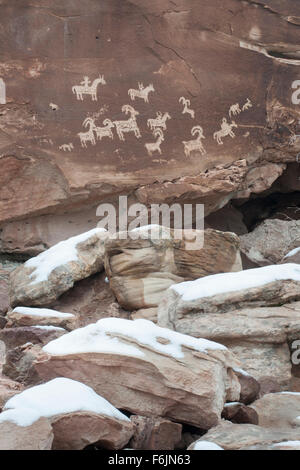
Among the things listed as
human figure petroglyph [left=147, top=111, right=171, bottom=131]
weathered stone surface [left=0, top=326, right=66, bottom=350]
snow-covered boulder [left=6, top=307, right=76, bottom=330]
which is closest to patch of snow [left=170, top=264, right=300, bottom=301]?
snow-covered boulder [left=6, top=307, right=76, bottom=330]

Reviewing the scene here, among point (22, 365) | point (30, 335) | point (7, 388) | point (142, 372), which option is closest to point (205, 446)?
point (142, 372)

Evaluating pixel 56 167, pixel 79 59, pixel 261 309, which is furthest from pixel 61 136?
pixel 261 309

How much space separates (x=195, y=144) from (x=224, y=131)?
1.67 feet

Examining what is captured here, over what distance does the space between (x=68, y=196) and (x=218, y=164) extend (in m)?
2.24

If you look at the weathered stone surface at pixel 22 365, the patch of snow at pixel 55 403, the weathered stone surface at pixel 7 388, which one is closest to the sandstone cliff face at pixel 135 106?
the weathered stone surface at pixel 22 365

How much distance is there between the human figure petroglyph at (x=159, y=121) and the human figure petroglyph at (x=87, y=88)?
2.77 feet

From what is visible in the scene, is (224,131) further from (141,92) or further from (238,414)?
(238,414)

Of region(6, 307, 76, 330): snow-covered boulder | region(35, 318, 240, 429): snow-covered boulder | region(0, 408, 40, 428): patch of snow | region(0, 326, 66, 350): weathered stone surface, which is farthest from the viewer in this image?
region(6, 307, 76, 330): snow-covered boulder

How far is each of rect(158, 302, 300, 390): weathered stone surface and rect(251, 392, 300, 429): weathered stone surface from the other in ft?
2.73

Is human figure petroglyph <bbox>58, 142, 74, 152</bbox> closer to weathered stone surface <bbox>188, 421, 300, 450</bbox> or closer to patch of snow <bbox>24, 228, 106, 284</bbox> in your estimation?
patch of snow <bbox>24, 228, 106, 284</bbox>

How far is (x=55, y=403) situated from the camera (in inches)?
131

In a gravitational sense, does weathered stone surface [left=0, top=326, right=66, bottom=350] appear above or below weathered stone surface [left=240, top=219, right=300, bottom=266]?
above

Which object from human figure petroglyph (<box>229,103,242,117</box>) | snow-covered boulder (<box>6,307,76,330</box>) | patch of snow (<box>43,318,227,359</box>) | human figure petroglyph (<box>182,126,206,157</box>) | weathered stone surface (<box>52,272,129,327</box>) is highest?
human figure petroglyph (<box>229,103,242,117</box>)

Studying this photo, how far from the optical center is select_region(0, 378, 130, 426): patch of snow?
3.20m
